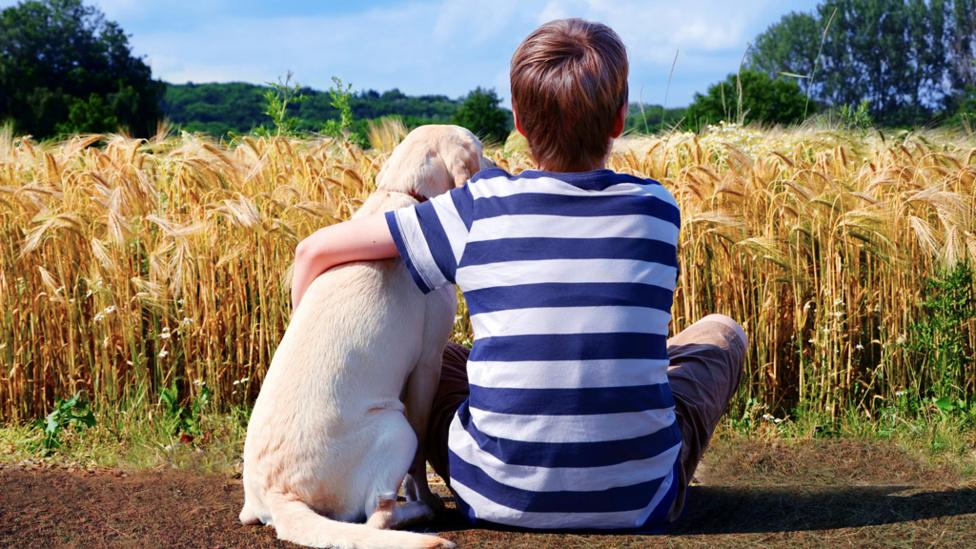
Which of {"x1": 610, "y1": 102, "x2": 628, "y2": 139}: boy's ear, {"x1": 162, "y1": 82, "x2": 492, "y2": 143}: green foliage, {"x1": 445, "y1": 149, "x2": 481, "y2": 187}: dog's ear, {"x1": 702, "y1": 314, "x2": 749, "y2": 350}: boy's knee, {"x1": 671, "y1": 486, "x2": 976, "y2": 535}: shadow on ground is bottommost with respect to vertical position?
{"x1": 671, "y1": 486, "x2": 976, "y2": 535}: shadow on ground

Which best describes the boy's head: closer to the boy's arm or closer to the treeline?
the boy's arm

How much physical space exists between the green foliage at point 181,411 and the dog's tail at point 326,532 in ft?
6.37

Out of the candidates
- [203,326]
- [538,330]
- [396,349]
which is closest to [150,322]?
[203,326]

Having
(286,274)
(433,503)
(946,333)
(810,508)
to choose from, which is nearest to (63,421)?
(286,274)

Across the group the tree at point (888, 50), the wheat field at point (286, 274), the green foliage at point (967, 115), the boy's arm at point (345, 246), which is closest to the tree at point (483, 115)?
the green foliage at point (967, 115)

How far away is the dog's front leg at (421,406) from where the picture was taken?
9.04 ft

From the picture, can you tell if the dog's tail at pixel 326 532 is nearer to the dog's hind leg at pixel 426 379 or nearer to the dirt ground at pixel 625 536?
the dirt ground at pixel 625 536

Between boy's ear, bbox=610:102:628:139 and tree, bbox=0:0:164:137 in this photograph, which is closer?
boy's ear, bbox=610:102:628:139

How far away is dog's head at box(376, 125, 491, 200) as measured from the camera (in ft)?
9.20

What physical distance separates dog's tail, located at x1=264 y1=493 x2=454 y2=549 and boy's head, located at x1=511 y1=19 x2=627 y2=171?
3.35 feet

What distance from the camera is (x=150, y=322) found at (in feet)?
15.0

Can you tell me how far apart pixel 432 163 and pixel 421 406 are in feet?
2.46

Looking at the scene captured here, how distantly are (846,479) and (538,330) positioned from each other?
7.42 feet

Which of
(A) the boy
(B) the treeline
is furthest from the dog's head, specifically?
(B) the treeline
